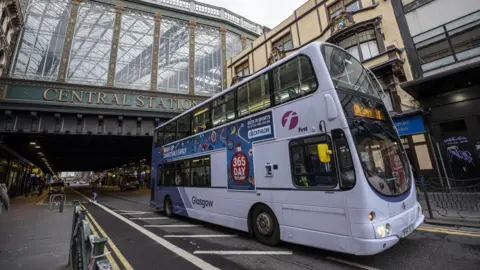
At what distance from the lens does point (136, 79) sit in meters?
21.9

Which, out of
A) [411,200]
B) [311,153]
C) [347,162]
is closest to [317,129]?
[311,153]

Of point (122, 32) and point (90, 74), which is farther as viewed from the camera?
point (122, 32)

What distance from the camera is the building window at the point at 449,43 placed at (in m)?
11.0

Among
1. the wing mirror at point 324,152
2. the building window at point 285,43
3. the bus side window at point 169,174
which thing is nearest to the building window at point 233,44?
the building window at point 285,43

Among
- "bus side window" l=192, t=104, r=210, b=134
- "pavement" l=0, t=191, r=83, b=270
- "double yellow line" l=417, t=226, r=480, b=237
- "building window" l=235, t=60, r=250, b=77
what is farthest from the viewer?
"building window" l=235, t=60, r=250, b=77

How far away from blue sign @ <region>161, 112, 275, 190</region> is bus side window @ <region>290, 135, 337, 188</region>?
90 centimetres

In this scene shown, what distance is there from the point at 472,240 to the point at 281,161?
4842 millimetres

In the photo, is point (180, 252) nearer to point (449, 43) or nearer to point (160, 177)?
point (160, 177)

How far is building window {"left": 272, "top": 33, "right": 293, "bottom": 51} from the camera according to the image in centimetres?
1979

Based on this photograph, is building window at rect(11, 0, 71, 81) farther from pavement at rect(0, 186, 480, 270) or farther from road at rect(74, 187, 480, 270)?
road at rect(74, 187, 480, 270)

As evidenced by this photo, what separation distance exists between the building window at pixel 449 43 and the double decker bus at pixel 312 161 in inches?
386

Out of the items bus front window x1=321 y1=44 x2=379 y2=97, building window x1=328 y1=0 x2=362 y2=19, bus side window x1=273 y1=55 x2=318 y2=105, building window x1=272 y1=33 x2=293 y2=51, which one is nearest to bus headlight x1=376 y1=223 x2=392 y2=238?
bus front window x1=321 y1=44 x2=379 y2=97

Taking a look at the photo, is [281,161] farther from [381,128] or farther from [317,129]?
[381,128]

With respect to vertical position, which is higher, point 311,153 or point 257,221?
point 311,153
